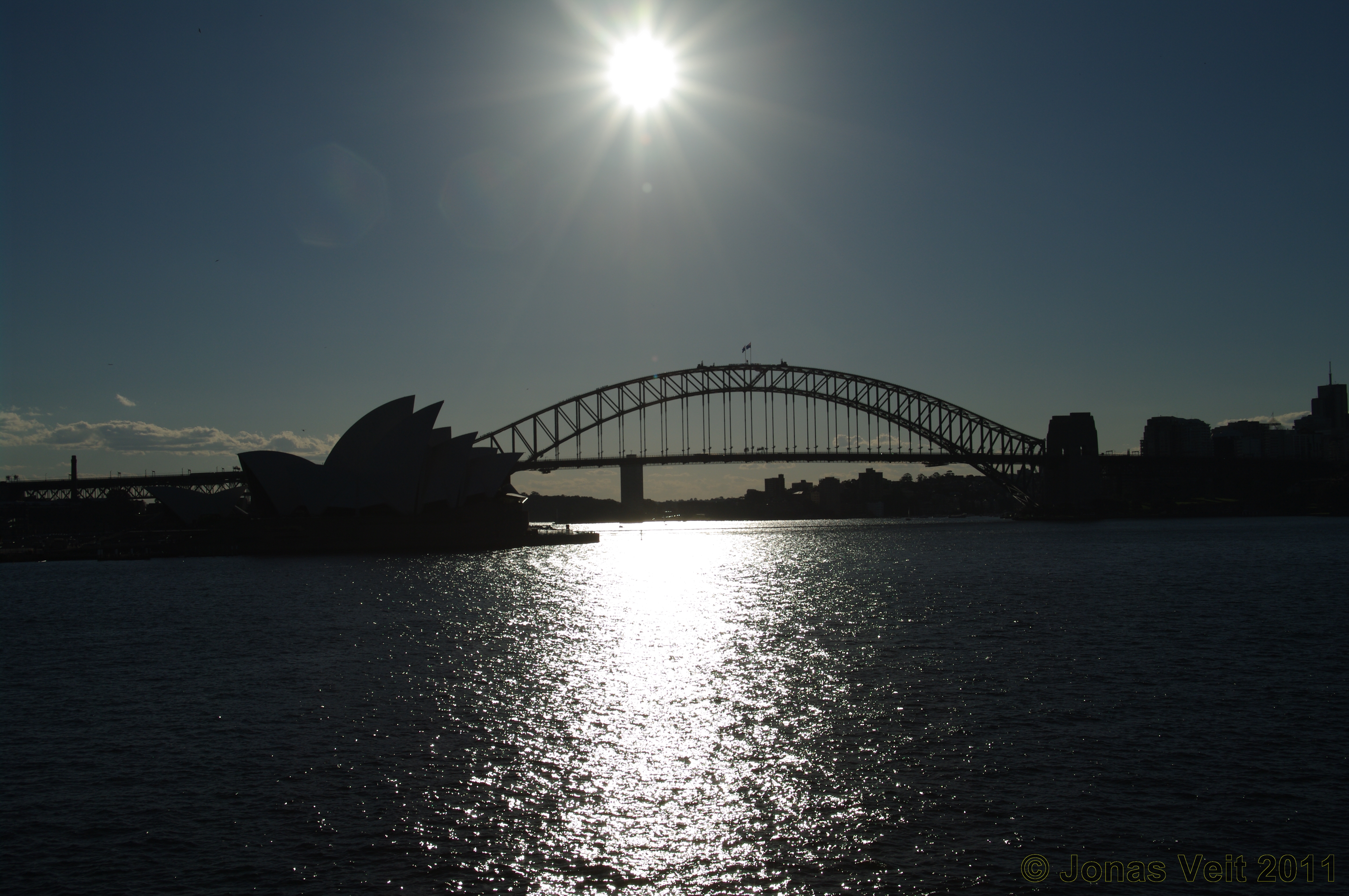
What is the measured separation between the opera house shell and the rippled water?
106 feet

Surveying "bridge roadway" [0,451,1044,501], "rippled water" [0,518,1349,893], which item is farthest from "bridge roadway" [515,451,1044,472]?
"rippled water" [0,518,1349,893]

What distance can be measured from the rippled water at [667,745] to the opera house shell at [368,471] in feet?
106

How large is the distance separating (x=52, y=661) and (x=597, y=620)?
12.6 meters

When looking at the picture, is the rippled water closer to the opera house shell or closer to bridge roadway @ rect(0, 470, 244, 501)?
the opera house shell

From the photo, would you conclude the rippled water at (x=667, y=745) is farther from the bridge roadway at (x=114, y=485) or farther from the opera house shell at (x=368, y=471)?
the bridge roadway at (x=114, y=485)

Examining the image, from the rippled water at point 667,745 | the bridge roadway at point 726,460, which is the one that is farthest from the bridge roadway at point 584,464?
the rippled water at point 667,745

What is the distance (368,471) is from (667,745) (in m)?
51.8

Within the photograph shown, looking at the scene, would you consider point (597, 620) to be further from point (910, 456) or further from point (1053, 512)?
point (1053, 512)

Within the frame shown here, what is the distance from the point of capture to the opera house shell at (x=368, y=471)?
59156 mm

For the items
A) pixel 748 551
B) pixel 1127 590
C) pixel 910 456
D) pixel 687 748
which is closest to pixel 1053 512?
pixel 910 456

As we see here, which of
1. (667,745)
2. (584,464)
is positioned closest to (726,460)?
(584,464)

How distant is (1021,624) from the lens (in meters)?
21.9

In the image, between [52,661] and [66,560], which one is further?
[66,560]

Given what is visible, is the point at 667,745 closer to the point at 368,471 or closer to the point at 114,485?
the point at 368,471
